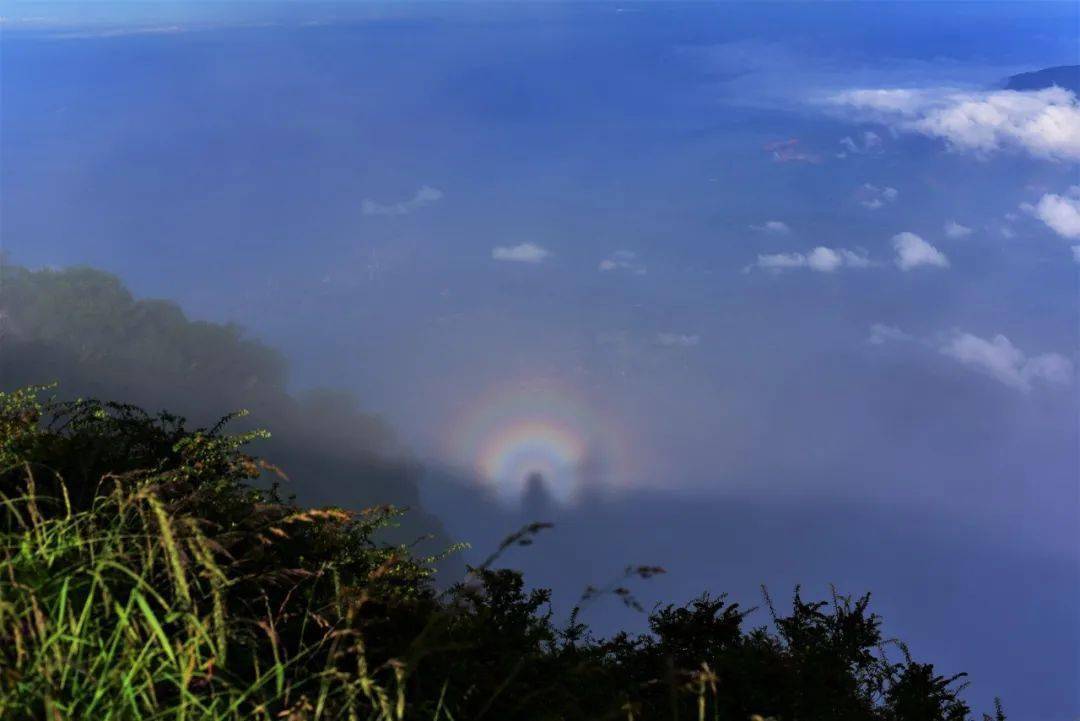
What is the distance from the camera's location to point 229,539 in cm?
357

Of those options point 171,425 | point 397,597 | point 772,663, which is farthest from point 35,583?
point 772,663

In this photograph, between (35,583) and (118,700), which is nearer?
(118,700)

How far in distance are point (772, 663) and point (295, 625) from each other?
79.6 inches

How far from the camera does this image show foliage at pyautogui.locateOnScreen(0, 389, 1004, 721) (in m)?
2.55

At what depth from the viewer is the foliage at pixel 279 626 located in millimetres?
2553

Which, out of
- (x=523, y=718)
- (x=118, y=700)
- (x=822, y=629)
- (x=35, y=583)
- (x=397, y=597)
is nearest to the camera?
(x=118, y=700)

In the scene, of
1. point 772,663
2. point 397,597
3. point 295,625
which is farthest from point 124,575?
point 772,663

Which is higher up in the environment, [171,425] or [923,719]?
[171,425]

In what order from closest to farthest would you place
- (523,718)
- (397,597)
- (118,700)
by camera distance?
(118,700), (523,718), (397,597)

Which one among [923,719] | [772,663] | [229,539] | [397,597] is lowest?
[923,719]

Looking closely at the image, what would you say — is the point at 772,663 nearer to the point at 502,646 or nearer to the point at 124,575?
the point at 502,646

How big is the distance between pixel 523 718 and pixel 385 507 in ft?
4.28

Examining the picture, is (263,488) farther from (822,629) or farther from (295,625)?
(822,629)

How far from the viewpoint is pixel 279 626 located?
3.30 meters
